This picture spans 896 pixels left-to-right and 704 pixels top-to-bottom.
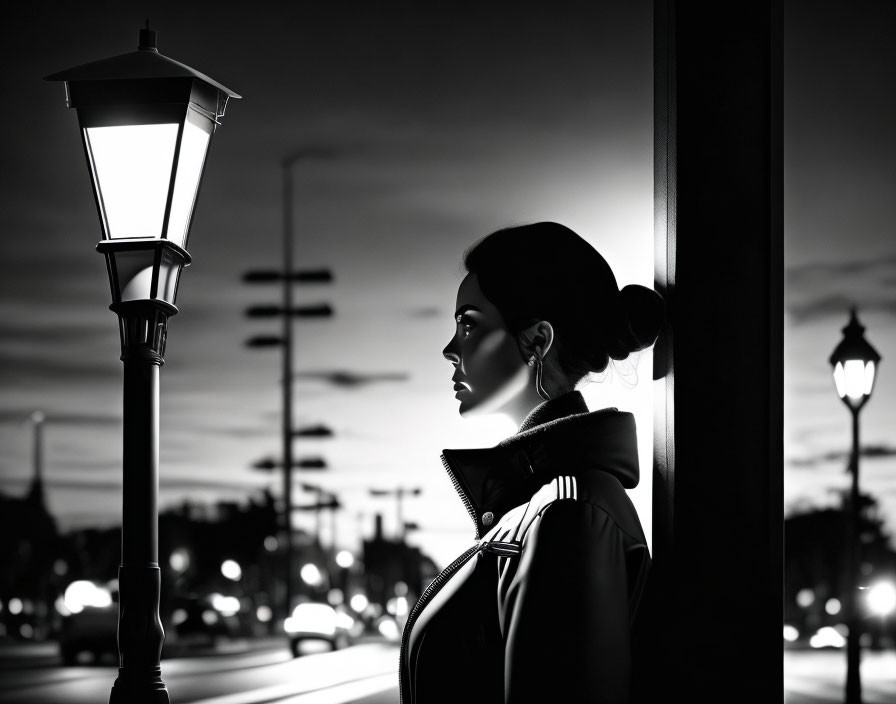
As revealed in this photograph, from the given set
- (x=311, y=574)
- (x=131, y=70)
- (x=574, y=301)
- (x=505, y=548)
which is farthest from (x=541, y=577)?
(x=311, y=574)

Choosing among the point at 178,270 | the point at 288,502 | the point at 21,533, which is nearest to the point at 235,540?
the point at 21,533

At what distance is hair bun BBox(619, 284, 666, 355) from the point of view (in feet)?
8.74

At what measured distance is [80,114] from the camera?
3867 millimetres

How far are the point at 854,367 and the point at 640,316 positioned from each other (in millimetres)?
7904

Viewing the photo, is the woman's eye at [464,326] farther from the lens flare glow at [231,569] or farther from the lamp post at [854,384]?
Answer: the lens flare glow at [231,569]

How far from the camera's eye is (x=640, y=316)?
2666 millimetres

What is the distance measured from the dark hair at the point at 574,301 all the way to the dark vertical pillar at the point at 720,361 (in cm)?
8

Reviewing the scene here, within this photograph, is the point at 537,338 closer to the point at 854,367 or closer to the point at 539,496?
the point at 539,496

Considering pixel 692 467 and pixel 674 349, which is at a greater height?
pixel 674 349

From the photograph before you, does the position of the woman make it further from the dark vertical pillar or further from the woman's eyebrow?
the dark vertical pillar

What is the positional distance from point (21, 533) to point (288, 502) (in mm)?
80103

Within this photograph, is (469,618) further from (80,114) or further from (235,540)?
(235,540)

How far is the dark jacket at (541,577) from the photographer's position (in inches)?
89.6

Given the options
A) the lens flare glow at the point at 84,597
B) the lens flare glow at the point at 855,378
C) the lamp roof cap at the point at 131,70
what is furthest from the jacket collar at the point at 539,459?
the lens flare glow at the point at 84,597
